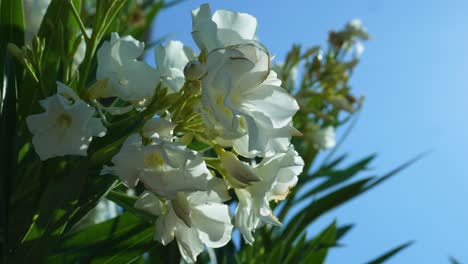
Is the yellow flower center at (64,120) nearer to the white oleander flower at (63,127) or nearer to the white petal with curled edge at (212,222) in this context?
the white oleander flower at (63,127)

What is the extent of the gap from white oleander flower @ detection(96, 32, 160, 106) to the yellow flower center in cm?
7

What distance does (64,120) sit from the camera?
558mm

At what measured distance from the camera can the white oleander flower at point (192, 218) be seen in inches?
22.9

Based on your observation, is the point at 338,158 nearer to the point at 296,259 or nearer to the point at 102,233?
the point at 296,259

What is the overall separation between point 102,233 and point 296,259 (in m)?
0.50

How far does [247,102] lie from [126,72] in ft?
0.43

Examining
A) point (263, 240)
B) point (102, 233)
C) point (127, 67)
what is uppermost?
point (127, 67)

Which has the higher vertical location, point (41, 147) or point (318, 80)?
point (41, 147)

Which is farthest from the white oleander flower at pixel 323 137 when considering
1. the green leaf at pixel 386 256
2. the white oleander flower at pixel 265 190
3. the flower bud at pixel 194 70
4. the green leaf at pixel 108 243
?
the flower bud at pixel 194 70

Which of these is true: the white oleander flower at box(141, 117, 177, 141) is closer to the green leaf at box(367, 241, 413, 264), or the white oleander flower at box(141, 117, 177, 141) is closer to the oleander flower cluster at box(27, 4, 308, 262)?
the oleander flower cluster at box(27, 4, 308, 262)

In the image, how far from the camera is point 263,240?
4.91 ft

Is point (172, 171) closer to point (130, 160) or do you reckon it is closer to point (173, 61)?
point (130, 160)

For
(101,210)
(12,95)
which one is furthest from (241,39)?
(101,210)

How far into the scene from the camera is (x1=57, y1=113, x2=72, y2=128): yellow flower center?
554 mm
